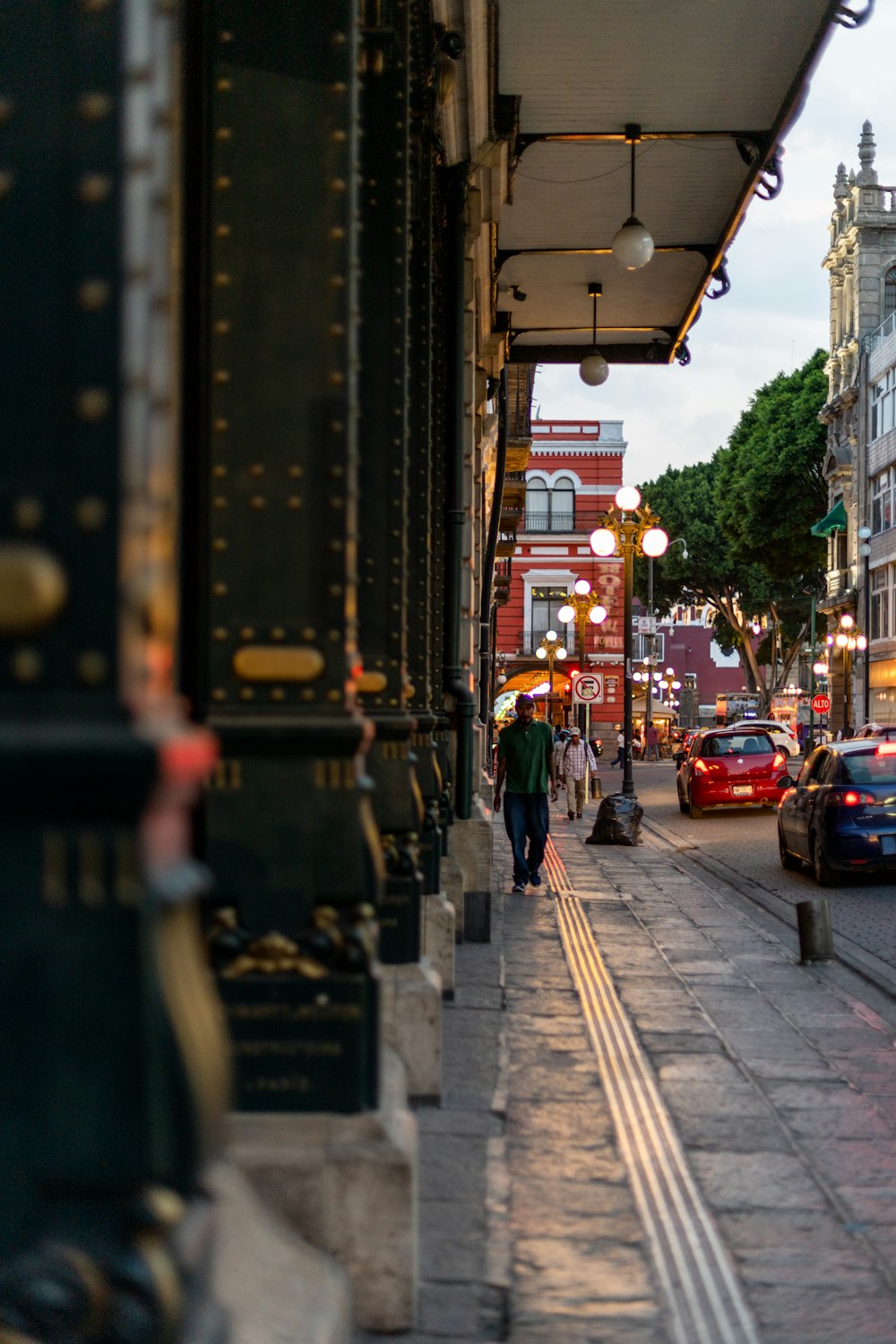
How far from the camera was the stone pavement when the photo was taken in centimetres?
420

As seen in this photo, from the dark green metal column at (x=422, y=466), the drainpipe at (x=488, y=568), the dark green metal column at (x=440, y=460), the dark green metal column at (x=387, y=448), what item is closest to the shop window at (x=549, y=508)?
the drainpipe at (x=488, y=568)

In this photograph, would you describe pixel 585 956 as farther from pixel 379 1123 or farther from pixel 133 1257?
pixel 133 1257

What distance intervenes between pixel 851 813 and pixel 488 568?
8035mm

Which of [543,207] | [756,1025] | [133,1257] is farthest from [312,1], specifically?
[543,207]

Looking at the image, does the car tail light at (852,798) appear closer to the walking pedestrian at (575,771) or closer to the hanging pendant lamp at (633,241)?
the hanging pendant lamp at (633,241)

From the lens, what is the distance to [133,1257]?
1952mm

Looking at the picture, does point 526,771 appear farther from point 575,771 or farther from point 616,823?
point 575,771

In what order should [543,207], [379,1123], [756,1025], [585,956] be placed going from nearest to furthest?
1. [379,1123]
2. [756,1025]
3. [585,956]
4. [543,207]

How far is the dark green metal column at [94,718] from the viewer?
6.09 feet

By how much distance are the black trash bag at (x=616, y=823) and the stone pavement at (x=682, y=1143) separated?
11133mm

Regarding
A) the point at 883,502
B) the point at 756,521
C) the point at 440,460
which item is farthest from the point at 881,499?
the point at 440,460

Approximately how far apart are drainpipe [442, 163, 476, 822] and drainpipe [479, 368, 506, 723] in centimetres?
976

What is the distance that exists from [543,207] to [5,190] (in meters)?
13.6

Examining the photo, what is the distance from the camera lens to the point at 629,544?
23062mm
